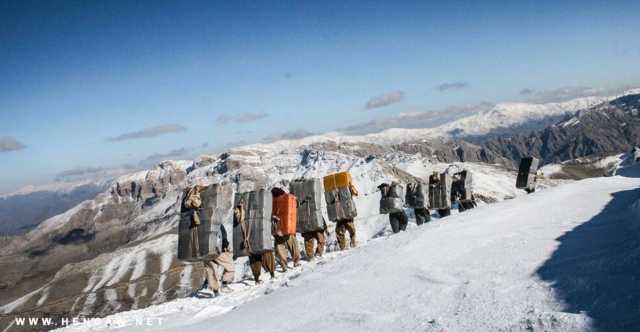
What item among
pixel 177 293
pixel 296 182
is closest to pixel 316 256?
pixel 296 182

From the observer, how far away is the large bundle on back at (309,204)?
17.1 metres

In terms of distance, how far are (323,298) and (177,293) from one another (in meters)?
192

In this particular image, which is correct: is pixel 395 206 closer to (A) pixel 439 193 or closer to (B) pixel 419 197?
(B) pixel 419 197

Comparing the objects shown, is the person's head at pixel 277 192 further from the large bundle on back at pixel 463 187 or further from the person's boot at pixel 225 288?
the large bundle on back at pixel 463 187

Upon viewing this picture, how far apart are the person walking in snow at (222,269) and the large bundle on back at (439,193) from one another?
12.1m

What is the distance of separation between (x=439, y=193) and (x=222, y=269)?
1299 cm

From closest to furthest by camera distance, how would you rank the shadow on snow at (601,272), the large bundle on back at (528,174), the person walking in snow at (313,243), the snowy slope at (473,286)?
the shadow on snow at (601,272)
the snowy slope at (473,286)
the person walking in snow at (313,243)
the large bundle on back at (528,174)

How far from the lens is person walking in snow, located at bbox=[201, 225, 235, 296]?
13.8 meters

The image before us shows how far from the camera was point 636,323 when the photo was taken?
4.38 m

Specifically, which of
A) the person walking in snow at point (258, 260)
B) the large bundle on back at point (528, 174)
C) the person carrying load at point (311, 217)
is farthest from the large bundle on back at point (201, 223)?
the large bundle on back at point (528, 174)

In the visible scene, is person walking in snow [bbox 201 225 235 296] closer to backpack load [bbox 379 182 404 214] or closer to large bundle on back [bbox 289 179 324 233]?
large bundle on back [bbox 289 179 324 233]

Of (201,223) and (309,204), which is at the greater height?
(201,223)

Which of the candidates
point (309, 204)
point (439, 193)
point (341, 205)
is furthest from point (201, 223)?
point (439, 193)

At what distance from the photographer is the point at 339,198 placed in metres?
18.5
